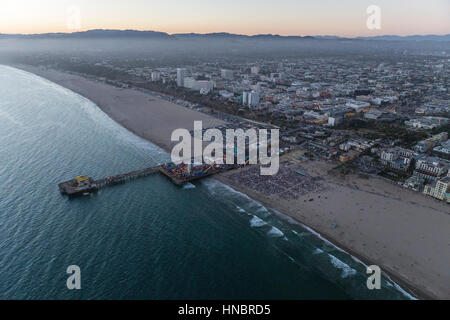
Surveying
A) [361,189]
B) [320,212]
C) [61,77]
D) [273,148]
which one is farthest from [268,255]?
[61,77]

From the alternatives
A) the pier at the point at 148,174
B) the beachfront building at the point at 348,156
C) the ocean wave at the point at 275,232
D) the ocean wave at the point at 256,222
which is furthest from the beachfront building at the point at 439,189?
the pier at the point at 148,174

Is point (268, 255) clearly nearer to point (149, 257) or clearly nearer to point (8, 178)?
point (149, 257)

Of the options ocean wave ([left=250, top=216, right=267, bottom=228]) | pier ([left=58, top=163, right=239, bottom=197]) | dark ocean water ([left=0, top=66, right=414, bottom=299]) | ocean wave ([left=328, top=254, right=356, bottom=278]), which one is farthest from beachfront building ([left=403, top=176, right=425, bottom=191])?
pier ([left=58, top=163, right=239, bottom=197])

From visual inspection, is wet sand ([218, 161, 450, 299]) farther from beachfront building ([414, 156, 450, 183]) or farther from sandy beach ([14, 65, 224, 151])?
sandy beach ([14, 65, 224, 151])

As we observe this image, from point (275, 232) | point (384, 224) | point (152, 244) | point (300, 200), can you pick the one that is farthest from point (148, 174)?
point (384, 224)

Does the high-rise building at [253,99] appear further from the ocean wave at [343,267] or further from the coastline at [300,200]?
the ocean wave at [343,267]

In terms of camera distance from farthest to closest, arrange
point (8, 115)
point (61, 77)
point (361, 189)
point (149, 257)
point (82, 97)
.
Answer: point (61, 77), point (82, 97), point (8, 115), point (361, 189), point (149, 257)
